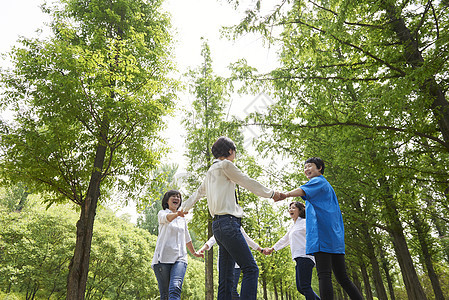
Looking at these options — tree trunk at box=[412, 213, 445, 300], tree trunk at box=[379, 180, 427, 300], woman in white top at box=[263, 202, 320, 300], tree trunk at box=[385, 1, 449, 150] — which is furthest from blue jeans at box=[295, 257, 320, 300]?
tree trunk at box=[412, 213, 445, 300]

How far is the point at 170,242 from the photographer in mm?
4309

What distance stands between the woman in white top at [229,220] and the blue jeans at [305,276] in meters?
1.97

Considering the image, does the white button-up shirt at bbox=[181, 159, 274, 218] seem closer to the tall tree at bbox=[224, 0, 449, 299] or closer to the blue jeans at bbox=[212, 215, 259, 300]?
the blue jeans at bbox=[212, 215, 259, 300]

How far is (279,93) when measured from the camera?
6230 mm

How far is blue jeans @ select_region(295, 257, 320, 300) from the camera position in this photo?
4.38 metres

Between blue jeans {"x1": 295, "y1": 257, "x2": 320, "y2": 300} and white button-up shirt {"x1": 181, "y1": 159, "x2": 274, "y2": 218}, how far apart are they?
2.16 metres

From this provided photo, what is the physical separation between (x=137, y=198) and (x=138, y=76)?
11.7 feet

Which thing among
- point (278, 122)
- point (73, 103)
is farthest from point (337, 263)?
point (73, 103)

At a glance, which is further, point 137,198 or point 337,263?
point 137,198

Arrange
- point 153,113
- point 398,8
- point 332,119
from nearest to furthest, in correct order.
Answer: point 398,8 → point 332,119 → point 153,113

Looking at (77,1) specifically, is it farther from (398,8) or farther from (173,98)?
(398,8)

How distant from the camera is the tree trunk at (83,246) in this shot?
21.0 ft

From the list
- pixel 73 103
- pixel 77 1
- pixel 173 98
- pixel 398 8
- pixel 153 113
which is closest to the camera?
pixel 398 8

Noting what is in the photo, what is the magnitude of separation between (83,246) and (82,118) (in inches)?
122
